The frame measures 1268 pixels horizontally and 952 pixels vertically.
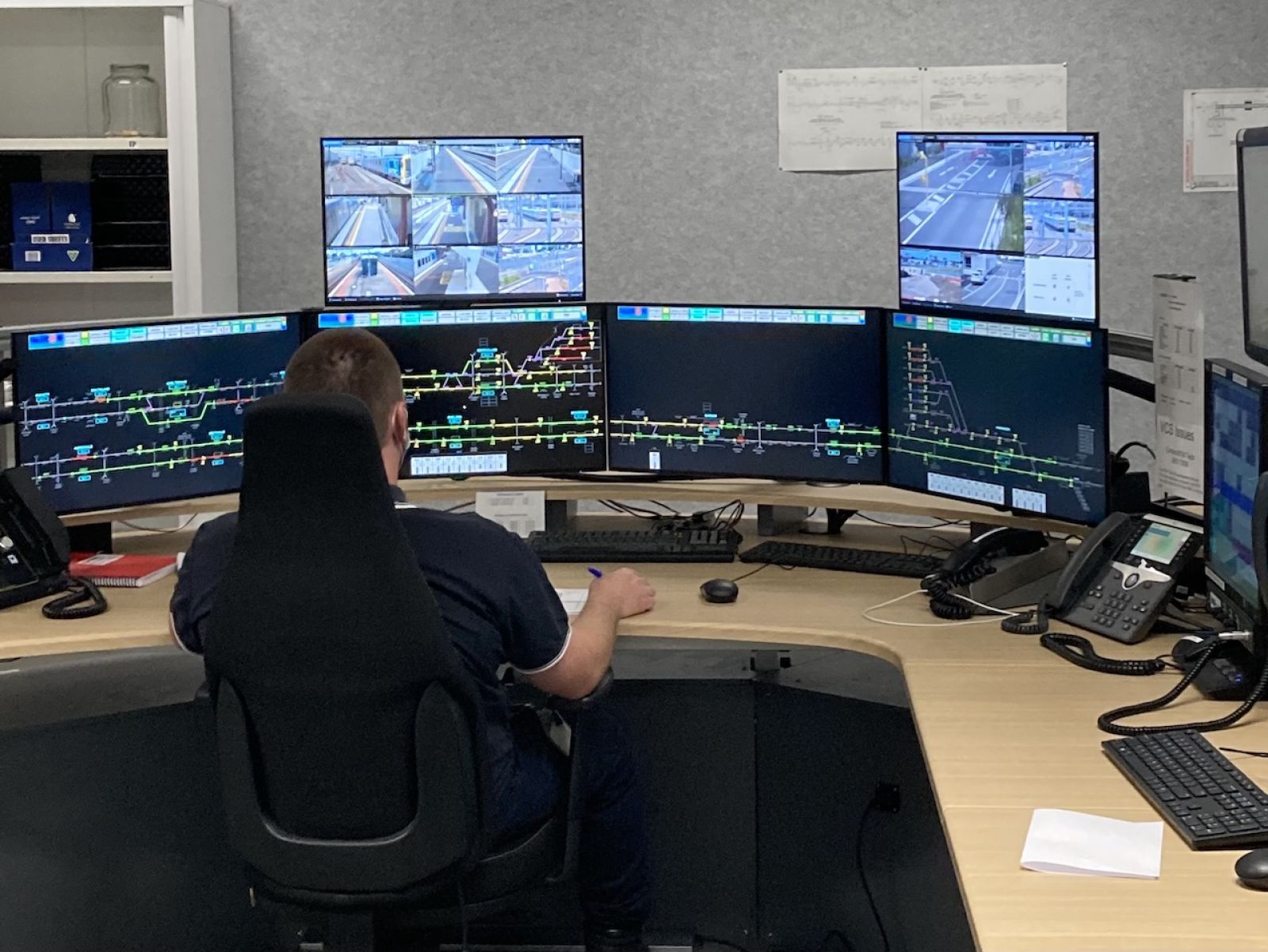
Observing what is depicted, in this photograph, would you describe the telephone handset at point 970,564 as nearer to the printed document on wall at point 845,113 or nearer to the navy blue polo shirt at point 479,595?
the navy blue polo shirt at point 479,595

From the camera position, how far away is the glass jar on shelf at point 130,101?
13.8 feet

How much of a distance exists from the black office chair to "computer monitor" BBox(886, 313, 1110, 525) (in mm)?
1050

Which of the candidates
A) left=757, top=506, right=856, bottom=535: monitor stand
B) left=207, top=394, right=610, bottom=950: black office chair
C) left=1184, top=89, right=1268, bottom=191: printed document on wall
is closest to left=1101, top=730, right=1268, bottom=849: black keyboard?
left=207, top=394, right=610, bottom=950: black office chair

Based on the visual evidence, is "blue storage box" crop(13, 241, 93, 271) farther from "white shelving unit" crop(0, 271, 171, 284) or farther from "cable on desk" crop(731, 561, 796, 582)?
"cable on desk" crop(731, 561, 796, 582)

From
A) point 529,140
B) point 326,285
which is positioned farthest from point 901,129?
point 326,285

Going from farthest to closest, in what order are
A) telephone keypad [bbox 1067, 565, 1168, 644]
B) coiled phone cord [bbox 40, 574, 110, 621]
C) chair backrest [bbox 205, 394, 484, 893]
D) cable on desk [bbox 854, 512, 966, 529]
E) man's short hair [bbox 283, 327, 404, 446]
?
1. cable on desk [bbox 854, 512, 966, 529]
2. coiled phone cord [bbox 40, 574, 110, 621]
3. telephone keypad [bbox 1067, 565, 1168, 644]
4. man's short hair [bbox 283, 327, 404, 446]
5. chair backrest [bbox 205, 394, 484, 893]

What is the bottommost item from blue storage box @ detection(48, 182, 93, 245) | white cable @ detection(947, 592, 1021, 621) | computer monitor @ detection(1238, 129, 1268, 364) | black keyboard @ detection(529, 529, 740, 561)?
white cable @ detection(947, 592, 1021, 621)

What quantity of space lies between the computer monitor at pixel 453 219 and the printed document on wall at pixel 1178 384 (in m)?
1.09

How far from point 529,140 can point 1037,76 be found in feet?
6.03

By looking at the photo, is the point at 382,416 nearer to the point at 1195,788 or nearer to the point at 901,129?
the point at 1195,788

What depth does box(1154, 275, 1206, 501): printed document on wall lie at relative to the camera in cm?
242

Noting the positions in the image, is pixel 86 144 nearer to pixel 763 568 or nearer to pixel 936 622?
pixel 763 568

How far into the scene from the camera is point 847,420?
289 centimetres

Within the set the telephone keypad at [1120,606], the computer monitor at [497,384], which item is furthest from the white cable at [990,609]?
the computer monitor at [497,384]
